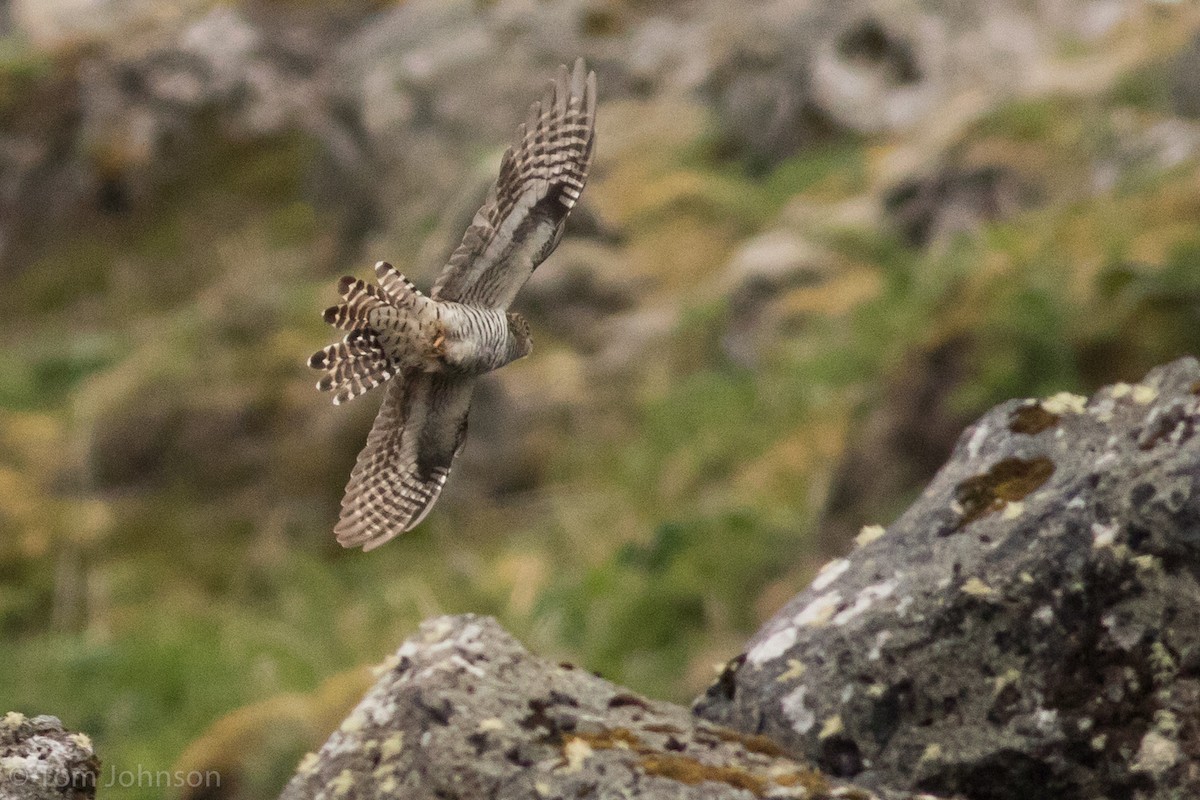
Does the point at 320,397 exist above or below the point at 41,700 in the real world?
above

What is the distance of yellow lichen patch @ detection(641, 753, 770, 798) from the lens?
4.45 m

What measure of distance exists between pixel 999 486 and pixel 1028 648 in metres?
0.70

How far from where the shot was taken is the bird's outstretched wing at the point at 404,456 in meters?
5.96

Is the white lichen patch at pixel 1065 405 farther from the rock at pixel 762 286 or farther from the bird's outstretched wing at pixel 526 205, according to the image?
the rock at pixel 762 286

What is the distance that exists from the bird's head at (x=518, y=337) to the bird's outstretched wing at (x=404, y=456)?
29 cm

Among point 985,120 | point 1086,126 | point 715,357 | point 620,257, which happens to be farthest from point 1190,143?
point 620,257

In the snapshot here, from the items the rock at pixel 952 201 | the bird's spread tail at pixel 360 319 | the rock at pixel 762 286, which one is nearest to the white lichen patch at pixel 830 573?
the bird's spread tail at pixel 360 319

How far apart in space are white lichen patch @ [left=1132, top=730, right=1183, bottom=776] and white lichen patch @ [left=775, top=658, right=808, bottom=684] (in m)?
1.09

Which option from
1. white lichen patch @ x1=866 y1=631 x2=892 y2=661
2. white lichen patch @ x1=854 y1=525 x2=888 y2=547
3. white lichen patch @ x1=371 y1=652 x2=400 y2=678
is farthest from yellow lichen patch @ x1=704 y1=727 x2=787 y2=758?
white lichen patch @ x1=371 y1=652 x2=400 y2=678

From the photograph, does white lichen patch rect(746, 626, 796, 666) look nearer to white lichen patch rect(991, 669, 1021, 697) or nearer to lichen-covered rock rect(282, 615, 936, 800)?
lichen-covered rock rect(282, 615, 936, 800)

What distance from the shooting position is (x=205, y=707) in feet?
38.4

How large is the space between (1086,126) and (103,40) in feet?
57.5

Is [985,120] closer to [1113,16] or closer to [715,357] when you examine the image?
[715,357]

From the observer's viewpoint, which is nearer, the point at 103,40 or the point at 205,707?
the point at 205,707
